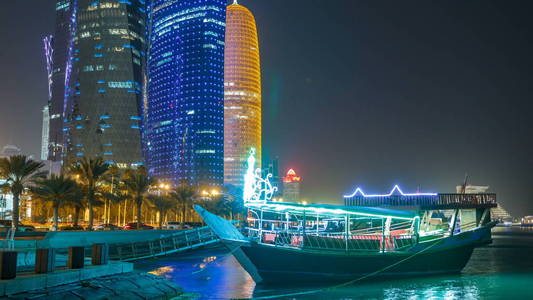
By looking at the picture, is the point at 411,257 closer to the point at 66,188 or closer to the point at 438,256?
the point at 438,256

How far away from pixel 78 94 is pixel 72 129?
508 inches

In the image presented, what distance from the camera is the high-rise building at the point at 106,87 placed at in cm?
17562

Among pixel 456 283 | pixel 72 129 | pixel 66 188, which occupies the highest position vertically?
pixel 72 129

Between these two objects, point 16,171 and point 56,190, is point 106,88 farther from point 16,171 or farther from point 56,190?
point 16,171

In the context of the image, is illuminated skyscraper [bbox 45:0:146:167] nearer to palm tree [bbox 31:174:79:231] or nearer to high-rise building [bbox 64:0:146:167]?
high-rise building [bbox 64:0:146:167]

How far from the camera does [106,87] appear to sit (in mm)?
175250

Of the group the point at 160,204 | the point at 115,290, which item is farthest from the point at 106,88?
the point at 115,290

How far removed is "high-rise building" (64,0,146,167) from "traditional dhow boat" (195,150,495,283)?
14788 cm

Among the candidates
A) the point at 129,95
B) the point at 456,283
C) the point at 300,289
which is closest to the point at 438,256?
the point at 456,283

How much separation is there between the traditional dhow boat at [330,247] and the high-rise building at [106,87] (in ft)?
A: 485

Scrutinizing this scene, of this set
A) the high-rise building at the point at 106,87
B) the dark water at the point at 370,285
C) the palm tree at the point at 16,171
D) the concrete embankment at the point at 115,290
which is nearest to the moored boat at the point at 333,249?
the dark water at the point at 370,285

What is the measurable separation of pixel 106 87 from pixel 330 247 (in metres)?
156

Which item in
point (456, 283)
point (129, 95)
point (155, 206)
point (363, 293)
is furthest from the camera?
point (129, 95)

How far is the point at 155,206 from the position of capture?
86.9 meters
